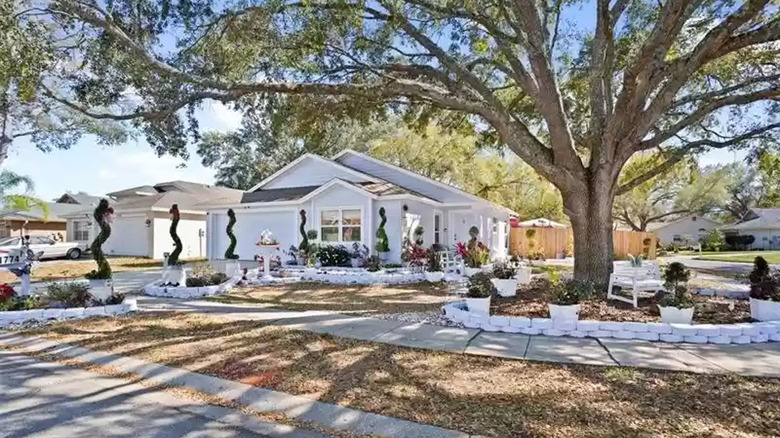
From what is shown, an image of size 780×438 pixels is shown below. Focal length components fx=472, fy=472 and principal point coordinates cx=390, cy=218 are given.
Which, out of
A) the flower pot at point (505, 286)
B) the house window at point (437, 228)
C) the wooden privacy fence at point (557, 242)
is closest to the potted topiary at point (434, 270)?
the flower pot at point (505, 286)

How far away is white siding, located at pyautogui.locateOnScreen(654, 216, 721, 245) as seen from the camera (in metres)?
51.7

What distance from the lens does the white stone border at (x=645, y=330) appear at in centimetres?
647

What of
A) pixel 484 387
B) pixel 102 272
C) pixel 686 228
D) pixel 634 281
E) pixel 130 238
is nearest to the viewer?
pixel 484 387

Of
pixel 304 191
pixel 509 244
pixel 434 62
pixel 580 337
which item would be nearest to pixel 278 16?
pixel 434 62

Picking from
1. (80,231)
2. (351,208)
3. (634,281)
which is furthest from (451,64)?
(80,231)

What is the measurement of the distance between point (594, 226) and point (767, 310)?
3.28 metres

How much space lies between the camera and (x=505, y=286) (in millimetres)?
9648

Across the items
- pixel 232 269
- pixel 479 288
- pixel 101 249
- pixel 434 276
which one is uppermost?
pixel 101 249

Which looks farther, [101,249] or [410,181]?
[410,181]

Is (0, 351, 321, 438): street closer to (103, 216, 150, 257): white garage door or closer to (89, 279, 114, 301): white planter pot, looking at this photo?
(89, 279, 114, 301): white planter pot

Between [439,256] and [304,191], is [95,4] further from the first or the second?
[304,191]

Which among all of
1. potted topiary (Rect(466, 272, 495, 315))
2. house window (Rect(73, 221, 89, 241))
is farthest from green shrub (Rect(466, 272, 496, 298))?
house window (Rect(73, 221, 89, 241))

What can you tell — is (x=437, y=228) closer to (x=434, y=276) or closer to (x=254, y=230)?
(x=434, y=276)

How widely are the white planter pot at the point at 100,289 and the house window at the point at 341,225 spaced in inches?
390
